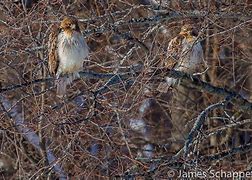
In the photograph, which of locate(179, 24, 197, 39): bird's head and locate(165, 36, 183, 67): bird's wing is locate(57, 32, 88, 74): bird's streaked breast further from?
locate(179, 24, 197, 39): bird's head

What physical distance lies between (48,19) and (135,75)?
2.06m

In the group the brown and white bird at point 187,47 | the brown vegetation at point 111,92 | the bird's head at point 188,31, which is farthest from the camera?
the bird's head at point 188,31

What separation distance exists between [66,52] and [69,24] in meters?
0.33

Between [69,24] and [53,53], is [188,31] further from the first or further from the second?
[53,53]

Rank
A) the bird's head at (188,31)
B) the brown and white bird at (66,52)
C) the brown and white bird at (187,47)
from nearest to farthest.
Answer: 1. the brown and white bird at (187,47)
2. the brown and white bird at (66,52)
3. the bird's head at (188,31)

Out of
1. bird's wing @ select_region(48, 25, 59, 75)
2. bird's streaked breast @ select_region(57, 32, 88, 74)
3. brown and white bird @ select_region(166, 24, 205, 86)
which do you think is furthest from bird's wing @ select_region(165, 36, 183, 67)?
bird's wing @ select_region(48, 25, 59, 75)

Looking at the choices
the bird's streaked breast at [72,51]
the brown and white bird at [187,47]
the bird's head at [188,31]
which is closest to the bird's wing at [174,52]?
the brown and white bird at [187,47]

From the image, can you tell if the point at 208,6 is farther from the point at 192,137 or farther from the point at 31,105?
the point at 31,105

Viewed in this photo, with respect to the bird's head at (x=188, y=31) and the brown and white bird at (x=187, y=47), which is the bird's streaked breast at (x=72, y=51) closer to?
the brown and white bird at (x=187, y=47)

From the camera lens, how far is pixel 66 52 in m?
8.13

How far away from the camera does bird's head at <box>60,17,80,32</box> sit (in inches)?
312

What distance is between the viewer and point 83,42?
8.09 m

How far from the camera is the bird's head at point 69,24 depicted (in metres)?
7.93

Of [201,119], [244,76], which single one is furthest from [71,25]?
[244,76]
